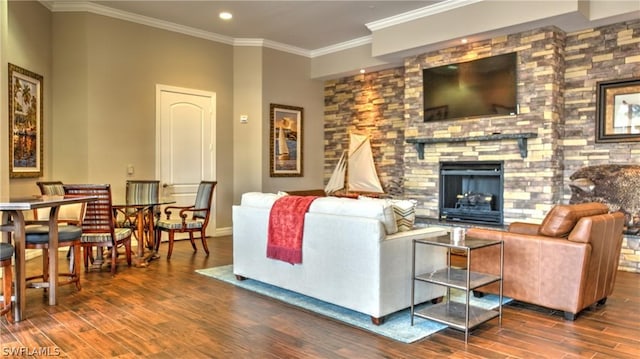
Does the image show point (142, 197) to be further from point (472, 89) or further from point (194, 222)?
point (472, 89)

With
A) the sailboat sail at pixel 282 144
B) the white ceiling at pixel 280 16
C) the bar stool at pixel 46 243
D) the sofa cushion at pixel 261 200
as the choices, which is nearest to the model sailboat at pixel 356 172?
the sailboat sail at pixel 282 144

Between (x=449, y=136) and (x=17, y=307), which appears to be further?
(x=449, y=136)

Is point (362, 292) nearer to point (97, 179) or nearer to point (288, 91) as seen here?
point (97, 179)

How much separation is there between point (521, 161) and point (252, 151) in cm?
418

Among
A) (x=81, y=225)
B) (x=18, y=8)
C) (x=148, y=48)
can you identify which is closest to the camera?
(x=81, y=225)

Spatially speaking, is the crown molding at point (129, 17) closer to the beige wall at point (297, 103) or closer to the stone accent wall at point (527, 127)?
the beige wall at point (297, 103)

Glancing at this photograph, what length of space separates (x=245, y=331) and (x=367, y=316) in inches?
35.8

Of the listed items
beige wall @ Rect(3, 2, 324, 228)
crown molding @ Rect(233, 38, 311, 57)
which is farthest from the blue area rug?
crown molding @ Rect(233, 38, 311, 57)

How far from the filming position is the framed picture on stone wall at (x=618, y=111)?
4.88m

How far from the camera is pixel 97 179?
5918 millimetres

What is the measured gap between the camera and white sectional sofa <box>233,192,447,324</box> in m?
3.10

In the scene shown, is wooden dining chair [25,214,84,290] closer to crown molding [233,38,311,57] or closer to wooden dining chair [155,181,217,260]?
→ wooden dining chair [155,181,217,260]

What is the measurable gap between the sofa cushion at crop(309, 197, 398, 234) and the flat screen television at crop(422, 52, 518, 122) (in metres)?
2.98

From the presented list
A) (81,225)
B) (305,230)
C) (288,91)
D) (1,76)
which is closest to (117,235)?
(81,225)
